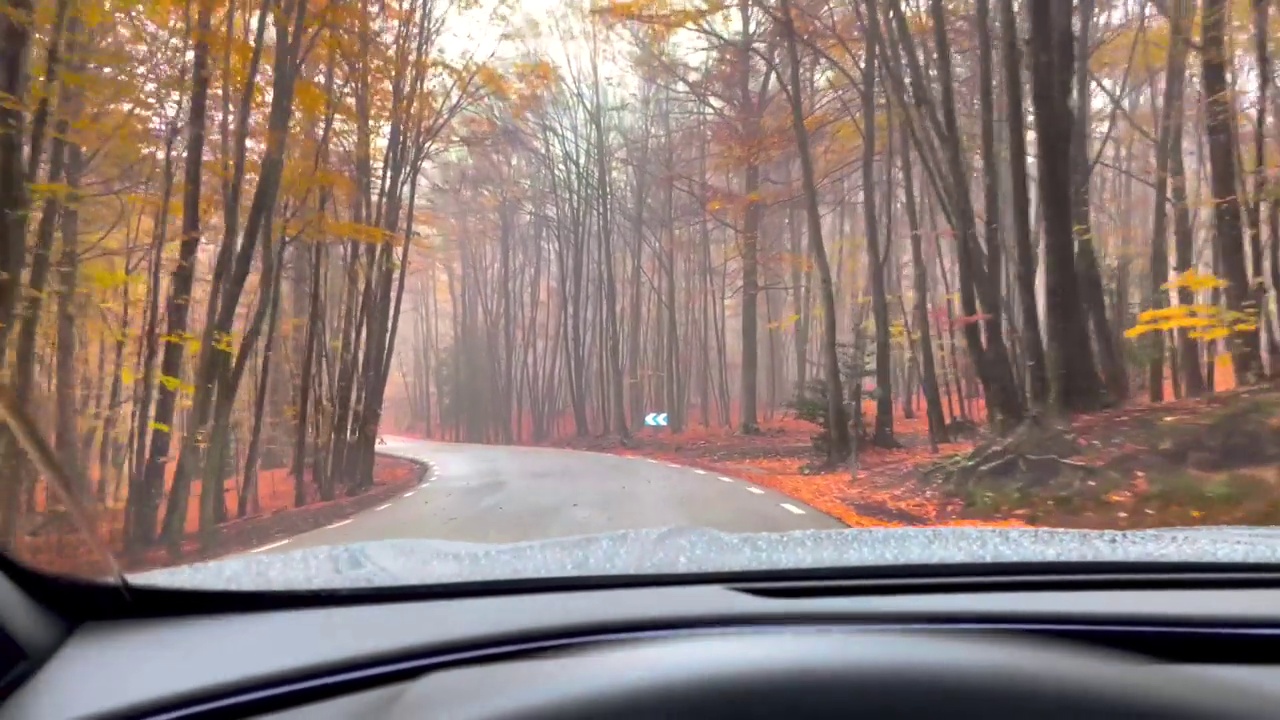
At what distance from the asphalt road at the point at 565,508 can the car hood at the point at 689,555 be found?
8.83 feet

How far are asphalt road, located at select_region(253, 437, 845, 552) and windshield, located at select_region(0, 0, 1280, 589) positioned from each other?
3.3 inches

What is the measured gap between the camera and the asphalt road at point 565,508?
6680 millimetres

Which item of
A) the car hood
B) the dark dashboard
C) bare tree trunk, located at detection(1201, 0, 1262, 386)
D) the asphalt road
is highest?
bare tree trunk, located at detection(1201, 0, 1262, 386)

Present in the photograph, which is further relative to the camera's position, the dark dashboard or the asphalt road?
the asphalt road

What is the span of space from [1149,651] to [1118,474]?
22.2 feet

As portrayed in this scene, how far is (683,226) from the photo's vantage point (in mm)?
21891

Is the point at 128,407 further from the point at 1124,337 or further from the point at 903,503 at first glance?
the point at 1124,337

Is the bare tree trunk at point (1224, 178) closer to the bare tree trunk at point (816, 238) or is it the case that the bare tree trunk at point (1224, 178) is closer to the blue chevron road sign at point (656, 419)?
the bare tree trunk at point (816, 238)

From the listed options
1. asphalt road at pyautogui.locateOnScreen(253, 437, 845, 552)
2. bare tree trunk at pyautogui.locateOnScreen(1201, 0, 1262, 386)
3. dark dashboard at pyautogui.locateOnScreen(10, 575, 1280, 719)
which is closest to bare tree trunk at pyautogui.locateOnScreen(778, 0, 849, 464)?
asphalt road at pyautogui.locateOnScreen(253, 437, 845, 552)

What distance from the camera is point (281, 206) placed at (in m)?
11.5

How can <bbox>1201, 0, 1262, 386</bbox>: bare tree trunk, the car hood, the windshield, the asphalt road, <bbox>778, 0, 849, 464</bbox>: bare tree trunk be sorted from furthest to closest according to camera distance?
<bbox>778, 0, 849, 464</bbox>: bare tree trunk
<bbox>1201, 0, 1262, 386</bbox>: bare tree trunk
the asphalt road
the windshield
the car hood

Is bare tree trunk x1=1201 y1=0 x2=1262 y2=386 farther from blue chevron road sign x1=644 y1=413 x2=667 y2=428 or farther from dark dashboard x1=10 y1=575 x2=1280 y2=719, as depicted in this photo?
dark dashboard x1=10 y1=575 x2=1280 y2=719

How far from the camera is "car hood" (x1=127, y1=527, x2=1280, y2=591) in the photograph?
2.29 m

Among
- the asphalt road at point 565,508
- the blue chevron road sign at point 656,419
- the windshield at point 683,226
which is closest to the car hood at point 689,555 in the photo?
the windshield at point 683,226
